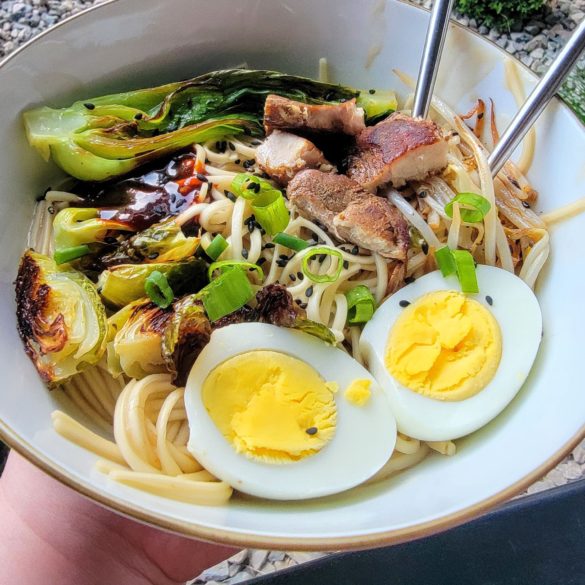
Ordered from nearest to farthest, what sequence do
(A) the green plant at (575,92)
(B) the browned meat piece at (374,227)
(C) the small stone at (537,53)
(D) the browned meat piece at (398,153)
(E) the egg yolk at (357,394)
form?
(E) the egg yolk at (357,394)
(B) the browned meat piece at (374,227)
(D) the browned meat piece at (398,153)
(A) the green plant at (575,92)
(C) the small stone at (537,53)

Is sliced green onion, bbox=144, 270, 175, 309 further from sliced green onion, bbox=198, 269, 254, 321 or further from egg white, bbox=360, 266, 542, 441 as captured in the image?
egg white, bbox=360, 266, 542, 441

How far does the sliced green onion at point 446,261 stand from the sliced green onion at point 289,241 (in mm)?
486

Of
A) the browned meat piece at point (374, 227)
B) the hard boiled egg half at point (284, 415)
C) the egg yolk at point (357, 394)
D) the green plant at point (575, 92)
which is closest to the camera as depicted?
the hard boiled egg half at point (284, 415)

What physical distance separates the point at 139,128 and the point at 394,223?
1.08 m

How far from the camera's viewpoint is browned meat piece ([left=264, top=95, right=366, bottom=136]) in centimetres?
239

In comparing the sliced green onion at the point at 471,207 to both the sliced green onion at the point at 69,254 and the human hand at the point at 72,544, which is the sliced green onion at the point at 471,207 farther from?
the human hand at the point at 72,544

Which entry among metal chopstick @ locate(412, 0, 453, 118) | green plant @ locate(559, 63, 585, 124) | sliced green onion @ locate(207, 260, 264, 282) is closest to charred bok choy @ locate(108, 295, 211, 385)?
sliced green onion @ locate(207, 260, 264, 282)

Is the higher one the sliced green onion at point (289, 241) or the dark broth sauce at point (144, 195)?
the dark broth sauce at point (144, 195)

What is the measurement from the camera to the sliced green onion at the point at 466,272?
2158mm

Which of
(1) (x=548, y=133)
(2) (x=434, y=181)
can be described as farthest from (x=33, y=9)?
(1) (x=548, y=133)

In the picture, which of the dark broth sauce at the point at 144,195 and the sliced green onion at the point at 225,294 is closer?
the sliced green onion at the point at 225,294

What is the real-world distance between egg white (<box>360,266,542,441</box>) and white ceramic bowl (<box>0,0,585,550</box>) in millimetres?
80

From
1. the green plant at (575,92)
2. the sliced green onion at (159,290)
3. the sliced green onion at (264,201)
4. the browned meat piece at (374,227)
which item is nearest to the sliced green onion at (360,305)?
the browned meat piece at (374,227)

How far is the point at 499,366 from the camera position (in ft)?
6.71
